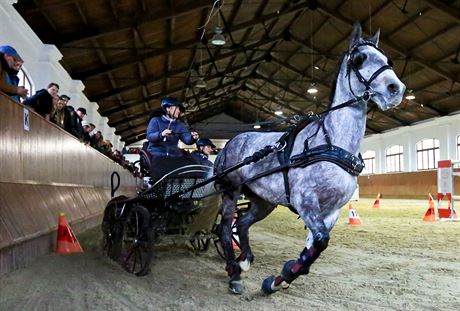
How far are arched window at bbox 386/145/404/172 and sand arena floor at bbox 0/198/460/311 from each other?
2644 centimetres

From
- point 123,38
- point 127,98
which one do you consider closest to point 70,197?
point 123,38

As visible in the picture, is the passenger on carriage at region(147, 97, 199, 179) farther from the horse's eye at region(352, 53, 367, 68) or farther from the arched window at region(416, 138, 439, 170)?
the arched window at region(416, 138, 439, 170)

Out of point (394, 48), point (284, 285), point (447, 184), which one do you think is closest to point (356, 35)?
point (284, 285)

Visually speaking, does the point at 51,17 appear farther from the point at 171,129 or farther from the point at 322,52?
the point at 322,52

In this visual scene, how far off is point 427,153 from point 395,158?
12.1 ft

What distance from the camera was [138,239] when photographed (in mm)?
4406

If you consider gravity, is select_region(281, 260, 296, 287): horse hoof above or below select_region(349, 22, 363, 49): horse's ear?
below

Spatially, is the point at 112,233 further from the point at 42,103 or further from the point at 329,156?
the point at 329,156

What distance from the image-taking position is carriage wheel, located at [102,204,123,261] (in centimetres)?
498

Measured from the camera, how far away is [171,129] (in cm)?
500

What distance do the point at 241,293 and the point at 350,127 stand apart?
66.6 inches

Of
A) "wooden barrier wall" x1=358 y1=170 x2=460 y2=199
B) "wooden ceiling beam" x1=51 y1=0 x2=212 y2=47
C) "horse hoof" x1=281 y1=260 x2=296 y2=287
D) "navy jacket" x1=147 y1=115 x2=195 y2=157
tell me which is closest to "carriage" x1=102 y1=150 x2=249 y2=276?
"navy jacket" x1=147 y1=115 x2=195 y2=157

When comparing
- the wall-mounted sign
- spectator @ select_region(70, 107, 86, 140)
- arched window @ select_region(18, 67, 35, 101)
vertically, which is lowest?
the wall-mounted sign

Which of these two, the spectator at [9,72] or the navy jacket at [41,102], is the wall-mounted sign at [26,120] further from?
the navy jacket at [41,102]
